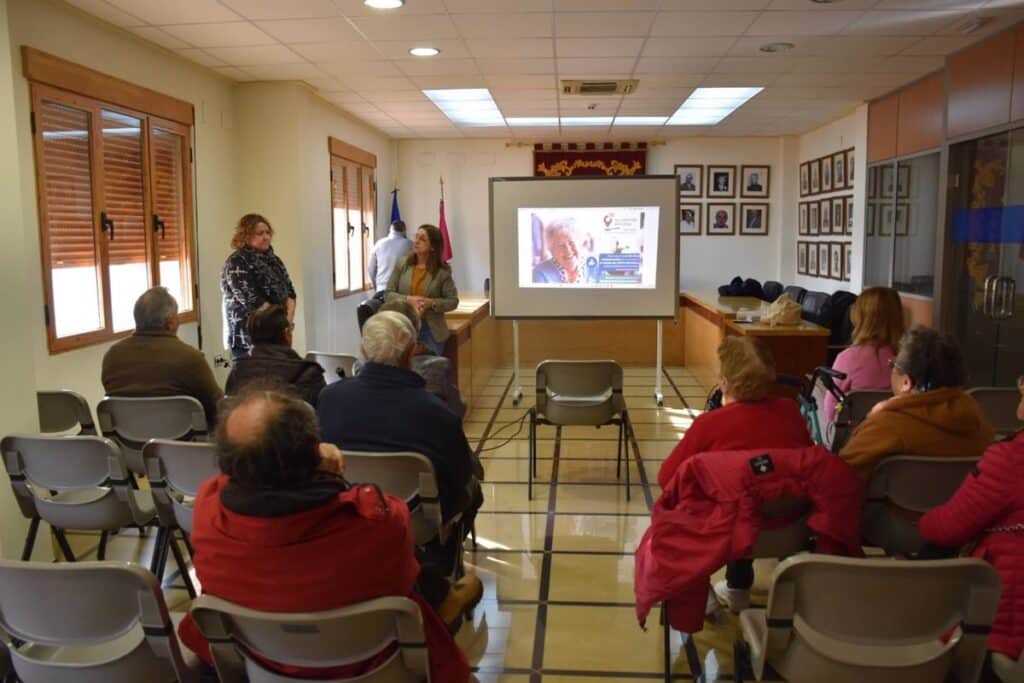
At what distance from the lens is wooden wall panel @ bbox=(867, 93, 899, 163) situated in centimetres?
707

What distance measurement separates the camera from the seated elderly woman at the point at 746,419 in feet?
7.93

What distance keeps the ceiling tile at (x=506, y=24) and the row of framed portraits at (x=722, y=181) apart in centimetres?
582

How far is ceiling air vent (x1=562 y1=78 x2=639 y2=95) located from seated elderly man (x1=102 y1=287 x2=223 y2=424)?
417 cm

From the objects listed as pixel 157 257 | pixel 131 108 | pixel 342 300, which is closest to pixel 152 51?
pixel 131 108

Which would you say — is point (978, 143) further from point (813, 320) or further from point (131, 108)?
point (131, 108)

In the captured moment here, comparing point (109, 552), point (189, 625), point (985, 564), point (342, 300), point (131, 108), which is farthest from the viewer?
point (342, 300)

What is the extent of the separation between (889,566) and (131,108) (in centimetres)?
493

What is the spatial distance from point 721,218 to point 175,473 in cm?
904

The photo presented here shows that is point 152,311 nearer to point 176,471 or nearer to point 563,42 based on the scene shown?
point 176,471

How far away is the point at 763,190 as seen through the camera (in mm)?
10547

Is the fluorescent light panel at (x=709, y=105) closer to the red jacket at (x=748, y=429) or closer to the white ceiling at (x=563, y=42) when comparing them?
the white ceiling at (x=563, y=42)

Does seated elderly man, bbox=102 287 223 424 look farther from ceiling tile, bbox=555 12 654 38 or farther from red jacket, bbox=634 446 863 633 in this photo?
ceiling tile, bbox=555 12 654 38

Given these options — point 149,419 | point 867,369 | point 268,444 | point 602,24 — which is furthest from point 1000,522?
point 602,24

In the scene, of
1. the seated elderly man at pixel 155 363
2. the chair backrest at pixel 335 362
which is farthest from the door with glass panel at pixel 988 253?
the seated elderly man at pixel 155 363
